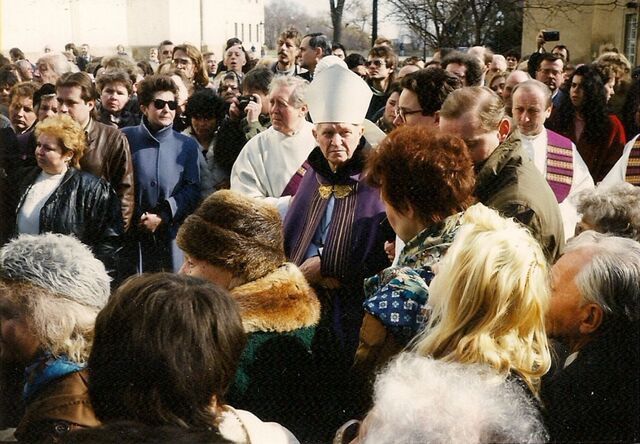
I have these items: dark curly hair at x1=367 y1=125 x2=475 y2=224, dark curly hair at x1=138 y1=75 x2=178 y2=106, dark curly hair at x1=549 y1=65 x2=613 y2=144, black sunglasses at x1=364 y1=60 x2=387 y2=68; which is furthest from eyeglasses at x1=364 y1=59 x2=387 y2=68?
dark curly hair at x1=367 y1=125 x2=475 y2=224

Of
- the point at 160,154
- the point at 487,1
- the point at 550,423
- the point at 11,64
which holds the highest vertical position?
the point at 487,1

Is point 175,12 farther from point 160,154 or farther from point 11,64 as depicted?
point 11,64

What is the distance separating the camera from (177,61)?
16.9 ft

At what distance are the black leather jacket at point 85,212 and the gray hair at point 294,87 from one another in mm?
1003

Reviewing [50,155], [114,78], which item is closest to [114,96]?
[114,78]

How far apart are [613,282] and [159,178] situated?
2.64 meters

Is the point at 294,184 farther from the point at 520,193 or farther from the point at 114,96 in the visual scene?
the point at 114,96

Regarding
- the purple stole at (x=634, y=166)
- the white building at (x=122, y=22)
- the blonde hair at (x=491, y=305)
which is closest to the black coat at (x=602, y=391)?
the blonde hair at (x=491, y=305)

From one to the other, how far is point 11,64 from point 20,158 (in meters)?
1.55

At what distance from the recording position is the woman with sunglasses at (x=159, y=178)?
3814 mm

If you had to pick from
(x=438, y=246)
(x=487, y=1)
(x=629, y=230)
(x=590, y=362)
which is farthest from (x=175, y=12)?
(x=590, y=362)

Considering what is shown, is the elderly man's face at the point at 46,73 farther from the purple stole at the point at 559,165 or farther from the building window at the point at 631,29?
the building window at the point at 631,29

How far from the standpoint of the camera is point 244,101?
453 cm

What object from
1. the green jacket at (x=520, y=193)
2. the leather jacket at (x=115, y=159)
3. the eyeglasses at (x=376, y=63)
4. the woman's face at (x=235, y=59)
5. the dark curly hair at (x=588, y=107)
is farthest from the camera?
the eyeglasses at (x=376, y=63)
